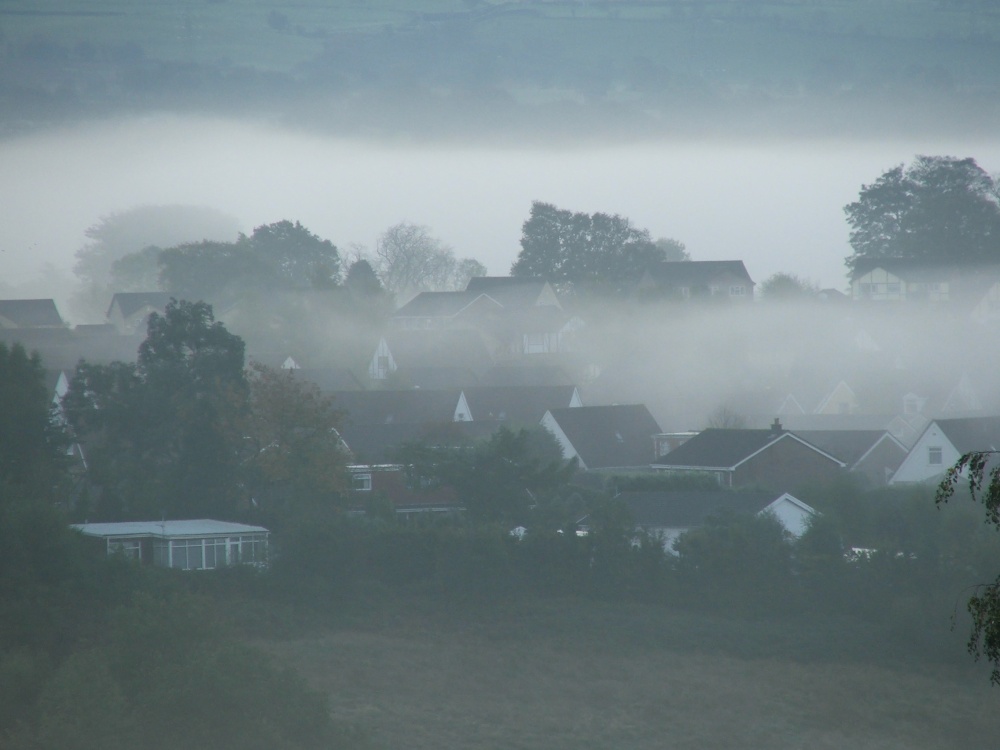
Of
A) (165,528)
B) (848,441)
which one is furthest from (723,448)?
(165,528)

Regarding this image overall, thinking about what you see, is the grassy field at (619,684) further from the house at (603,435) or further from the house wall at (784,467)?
the house at (603,435)

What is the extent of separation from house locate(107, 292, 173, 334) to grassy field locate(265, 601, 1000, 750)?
4283 centimetres

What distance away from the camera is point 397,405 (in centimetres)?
4681

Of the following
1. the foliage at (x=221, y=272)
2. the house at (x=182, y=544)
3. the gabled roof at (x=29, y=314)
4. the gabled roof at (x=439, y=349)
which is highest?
the foliage at (x=221, y=272)

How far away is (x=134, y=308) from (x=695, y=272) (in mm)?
32859

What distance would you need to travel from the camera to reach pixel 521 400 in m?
48.4

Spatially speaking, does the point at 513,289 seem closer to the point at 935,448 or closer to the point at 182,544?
the point at 935,448

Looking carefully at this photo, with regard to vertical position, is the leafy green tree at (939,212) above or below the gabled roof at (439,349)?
above

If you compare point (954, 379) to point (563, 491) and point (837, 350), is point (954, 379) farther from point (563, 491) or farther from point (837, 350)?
point (563, 491)

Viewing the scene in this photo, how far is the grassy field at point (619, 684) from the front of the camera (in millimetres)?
23500

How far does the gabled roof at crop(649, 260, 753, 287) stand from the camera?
76.0 metres

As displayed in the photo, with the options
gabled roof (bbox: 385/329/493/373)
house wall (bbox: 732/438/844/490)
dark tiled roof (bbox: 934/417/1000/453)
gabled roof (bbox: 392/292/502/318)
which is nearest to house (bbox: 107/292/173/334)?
gabled roof (bbox: 392/292/502/318)

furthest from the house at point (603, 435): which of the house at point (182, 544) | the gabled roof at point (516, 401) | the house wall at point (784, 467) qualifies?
the house at point (182, 544)

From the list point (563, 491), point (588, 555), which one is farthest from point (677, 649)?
point (563, 491)
